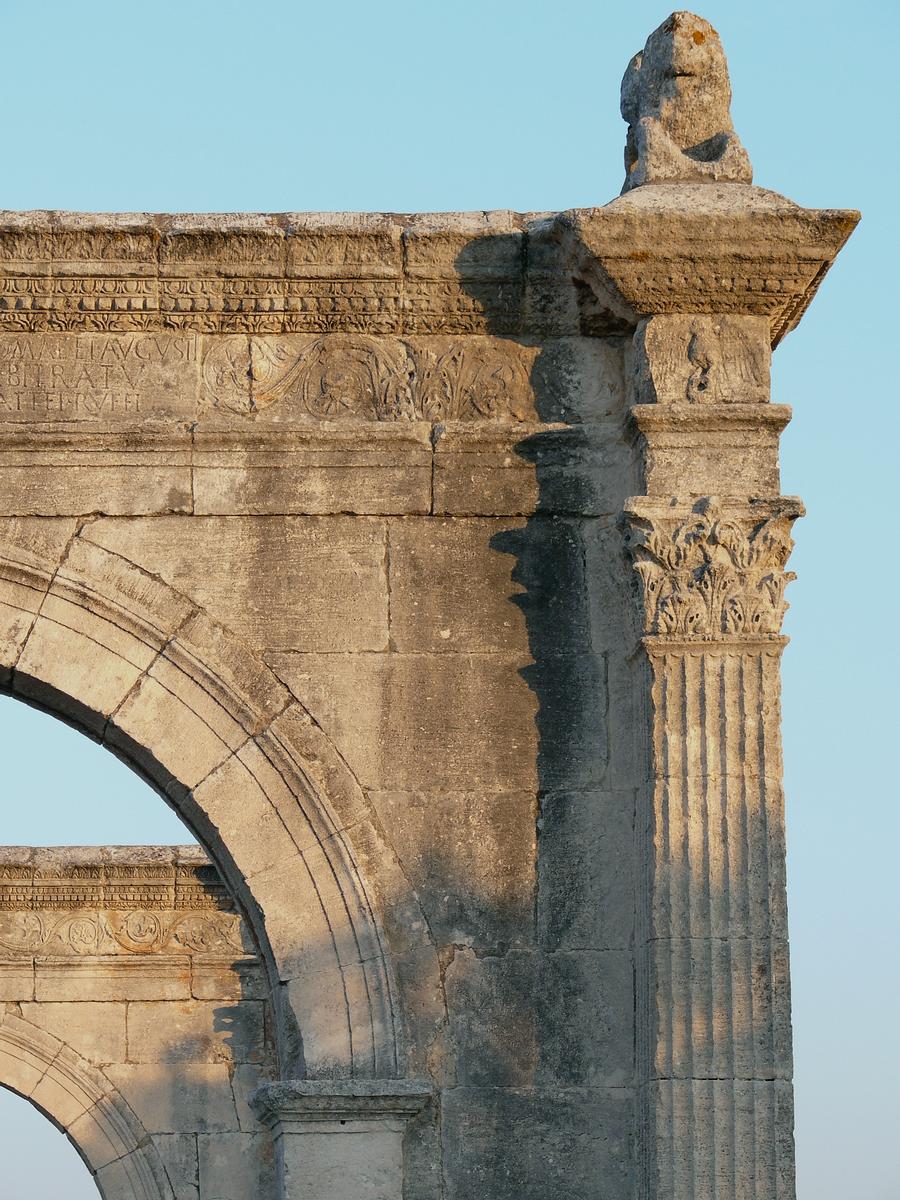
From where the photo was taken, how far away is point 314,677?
741 cm

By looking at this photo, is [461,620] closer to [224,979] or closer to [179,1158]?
[224,979]

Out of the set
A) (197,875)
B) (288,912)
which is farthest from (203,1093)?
(288,912)

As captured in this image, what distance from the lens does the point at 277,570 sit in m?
7.51

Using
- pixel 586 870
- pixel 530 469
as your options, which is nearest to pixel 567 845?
pixel 586 870

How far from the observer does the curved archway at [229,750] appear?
23.4 ft

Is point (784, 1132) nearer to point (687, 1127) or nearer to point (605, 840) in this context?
point (687, 1127)

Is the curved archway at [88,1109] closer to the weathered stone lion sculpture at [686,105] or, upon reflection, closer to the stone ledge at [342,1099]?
the stone ledge at [342,1099]

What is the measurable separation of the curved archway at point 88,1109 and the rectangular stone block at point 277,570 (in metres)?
6.38

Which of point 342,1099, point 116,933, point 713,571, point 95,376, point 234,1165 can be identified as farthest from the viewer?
point 116,933

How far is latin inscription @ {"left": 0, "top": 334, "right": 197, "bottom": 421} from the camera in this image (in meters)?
7.59

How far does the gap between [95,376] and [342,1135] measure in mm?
2597

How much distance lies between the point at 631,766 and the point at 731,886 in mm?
591

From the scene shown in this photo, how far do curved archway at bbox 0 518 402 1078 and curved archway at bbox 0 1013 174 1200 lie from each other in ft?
20.0

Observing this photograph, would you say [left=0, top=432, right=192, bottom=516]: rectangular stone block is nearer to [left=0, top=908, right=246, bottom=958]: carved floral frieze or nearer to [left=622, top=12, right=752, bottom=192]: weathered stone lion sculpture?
[left=622, top=12, right=752, bottom=192]: weathered stone lion sculpture
